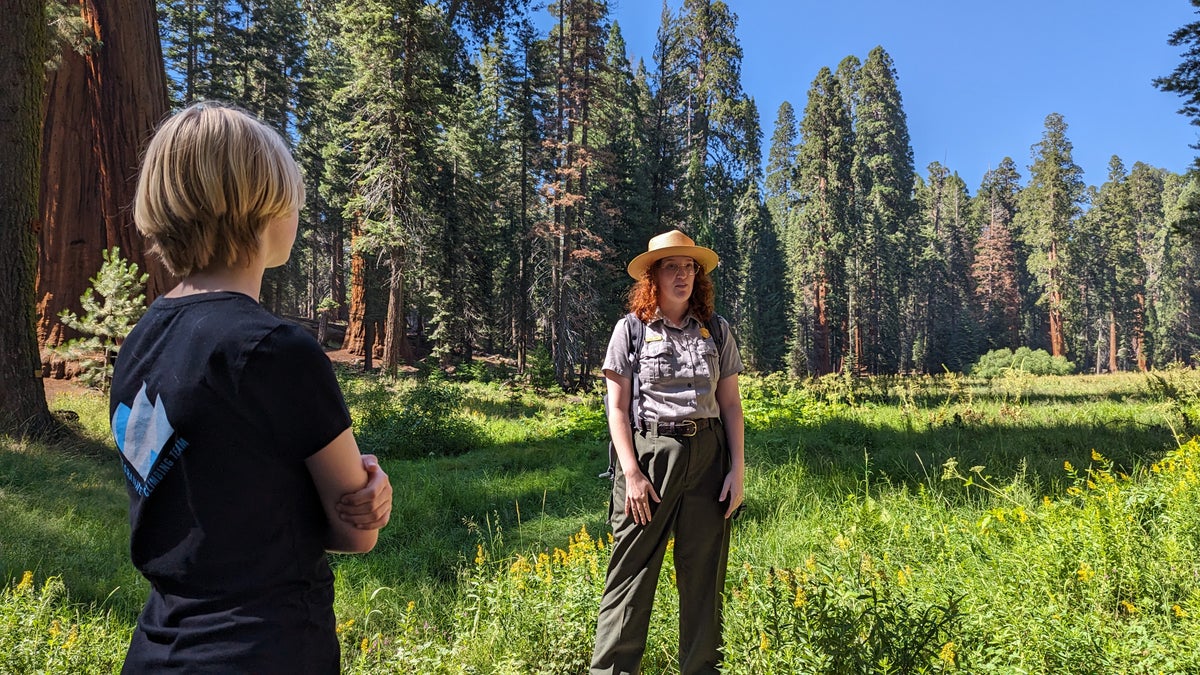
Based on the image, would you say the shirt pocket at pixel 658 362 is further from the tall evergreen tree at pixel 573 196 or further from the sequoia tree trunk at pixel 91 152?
the tall evergreen tree at pixel 573 196

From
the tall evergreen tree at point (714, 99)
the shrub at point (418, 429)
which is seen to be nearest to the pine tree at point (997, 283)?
the tall evergreen tree at point (714, 99)

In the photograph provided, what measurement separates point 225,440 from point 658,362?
210cm

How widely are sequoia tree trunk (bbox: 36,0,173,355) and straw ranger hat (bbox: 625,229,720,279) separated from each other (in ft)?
36.4

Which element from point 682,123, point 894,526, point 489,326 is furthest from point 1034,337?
point 894,526

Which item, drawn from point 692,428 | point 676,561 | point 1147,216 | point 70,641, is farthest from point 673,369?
point 1147,216

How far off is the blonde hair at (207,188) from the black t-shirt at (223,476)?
116mm

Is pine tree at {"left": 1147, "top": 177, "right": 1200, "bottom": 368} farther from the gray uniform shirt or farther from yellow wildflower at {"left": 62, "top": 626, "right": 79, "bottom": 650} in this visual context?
yellow wildflower at {"left": 62, "top": 626, "right": 79, "bottom": 650}

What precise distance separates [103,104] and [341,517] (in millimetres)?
13708

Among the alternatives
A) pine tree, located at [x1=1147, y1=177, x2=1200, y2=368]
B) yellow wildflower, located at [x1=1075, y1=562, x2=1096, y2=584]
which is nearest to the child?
yellow wildflower, located at [x1=1075, y1=562, x2=1096, y2=584]

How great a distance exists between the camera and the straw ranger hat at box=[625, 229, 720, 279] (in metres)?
3.12

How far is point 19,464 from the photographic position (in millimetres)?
6137

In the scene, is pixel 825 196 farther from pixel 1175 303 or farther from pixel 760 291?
pixel 1175 303

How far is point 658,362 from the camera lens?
2.96 m

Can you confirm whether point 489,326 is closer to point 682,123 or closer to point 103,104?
point 682,123
